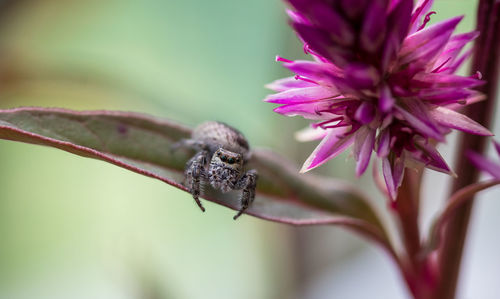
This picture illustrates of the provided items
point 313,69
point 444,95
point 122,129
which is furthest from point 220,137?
point 444,95

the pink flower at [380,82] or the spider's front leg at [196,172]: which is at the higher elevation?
the pink flower at [380,82]

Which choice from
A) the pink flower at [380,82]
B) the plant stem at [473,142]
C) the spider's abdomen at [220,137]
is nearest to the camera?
the pink flower at [380,82]

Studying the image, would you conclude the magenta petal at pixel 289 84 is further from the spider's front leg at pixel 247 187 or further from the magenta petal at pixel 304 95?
the spider's front leg at pixel 247 187

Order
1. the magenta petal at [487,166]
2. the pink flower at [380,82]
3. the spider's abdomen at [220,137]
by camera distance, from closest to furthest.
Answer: the pink flower at [380,82] → the magenta petal at [487,166] → the spider's abdomen at [220,137]

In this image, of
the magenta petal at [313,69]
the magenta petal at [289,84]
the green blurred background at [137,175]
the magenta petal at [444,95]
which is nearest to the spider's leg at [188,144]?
the magenta petal at [289,84]

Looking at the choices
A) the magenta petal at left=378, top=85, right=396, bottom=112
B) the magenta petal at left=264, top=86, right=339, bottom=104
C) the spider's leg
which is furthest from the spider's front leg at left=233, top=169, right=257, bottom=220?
the magenta petal at left=378, top=85, right=396, bottom=112

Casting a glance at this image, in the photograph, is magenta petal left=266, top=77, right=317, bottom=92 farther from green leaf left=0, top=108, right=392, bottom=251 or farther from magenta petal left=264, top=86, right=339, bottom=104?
green leaf left=0, top=108, right=392, bottom=251

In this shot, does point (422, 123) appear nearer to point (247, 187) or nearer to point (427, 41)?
point (427, 41)
